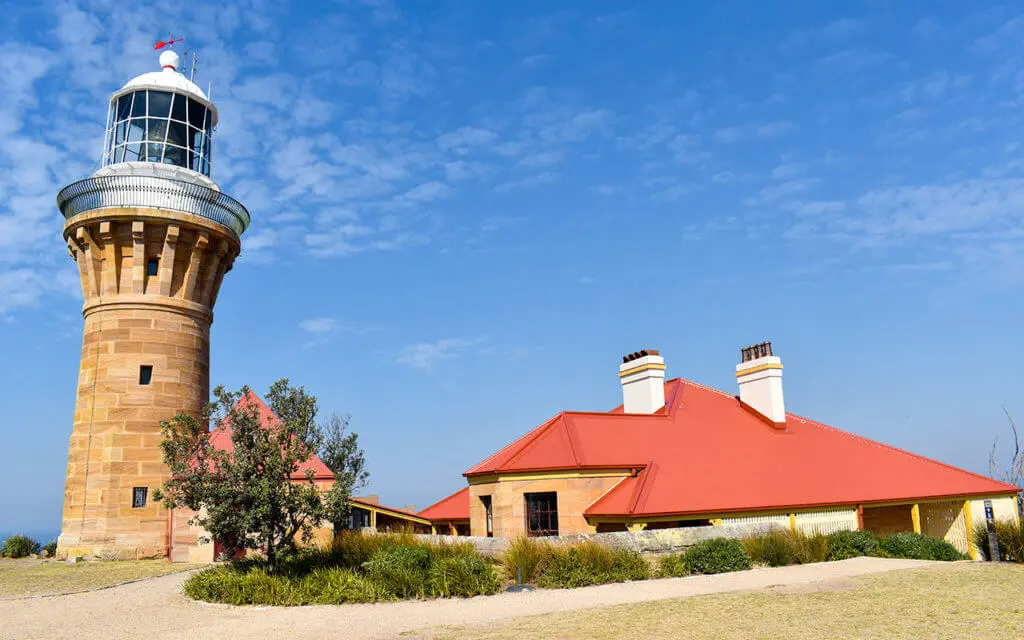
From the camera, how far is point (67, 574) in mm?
22531

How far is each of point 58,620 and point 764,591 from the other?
1343cm

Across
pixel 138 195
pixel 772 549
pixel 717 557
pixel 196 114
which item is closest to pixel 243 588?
pixel 717 557

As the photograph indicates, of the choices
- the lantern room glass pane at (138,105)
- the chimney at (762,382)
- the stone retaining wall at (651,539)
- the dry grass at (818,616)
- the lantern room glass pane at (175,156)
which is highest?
the lantern room glass pane at (138,105)

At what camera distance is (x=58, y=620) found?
14.2 m

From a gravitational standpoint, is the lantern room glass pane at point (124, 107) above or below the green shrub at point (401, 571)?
above

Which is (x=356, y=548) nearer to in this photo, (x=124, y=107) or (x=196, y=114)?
(x=196, y=114)

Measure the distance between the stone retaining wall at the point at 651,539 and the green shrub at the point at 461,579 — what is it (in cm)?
238

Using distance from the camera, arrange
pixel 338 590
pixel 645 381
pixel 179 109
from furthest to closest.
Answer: pixel 179 109
pixel 645 381
pixel 338 590

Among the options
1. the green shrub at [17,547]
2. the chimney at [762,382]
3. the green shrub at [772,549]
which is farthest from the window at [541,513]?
the green shrub at [17,547]

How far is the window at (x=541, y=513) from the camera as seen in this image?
22.8 m

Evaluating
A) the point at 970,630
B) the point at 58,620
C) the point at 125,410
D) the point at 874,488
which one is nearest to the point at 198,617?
the point at 58,620

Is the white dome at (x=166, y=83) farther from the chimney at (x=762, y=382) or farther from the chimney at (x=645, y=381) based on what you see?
the chimney at (x=762, y=382)

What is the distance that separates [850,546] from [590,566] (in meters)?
8.04

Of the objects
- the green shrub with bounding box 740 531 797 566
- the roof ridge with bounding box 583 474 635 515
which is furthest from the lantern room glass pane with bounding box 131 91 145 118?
the green shrub with bounding box 740 531 797 566
